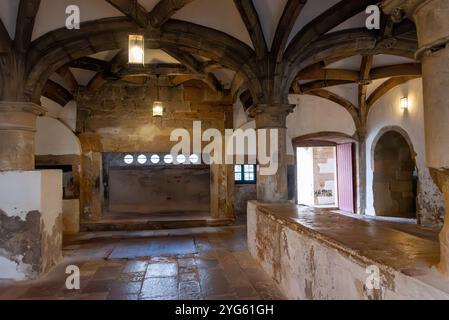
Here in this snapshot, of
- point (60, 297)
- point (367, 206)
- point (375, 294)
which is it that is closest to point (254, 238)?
point (60, 297)

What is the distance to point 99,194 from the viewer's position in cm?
691

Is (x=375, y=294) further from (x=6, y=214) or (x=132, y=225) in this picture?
(x=132, y=225)

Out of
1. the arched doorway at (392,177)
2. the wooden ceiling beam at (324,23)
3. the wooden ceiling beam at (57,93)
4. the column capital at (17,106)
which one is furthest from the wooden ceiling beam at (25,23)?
the arched doorway at (392,177)

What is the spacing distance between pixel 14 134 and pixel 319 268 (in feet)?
13.7

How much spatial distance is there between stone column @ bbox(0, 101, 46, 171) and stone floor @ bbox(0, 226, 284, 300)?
5.01 feet

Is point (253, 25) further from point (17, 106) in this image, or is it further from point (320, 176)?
point (320, 176)

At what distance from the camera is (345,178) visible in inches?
328

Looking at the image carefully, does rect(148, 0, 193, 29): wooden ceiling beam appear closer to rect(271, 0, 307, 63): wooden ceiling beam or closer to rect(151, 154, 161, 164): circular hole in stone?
rect(271, 0, 307, 63): wooden ceiling beam

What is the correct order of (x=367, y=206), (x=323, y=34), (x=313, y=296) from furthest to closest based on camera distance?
1. (x=367, y=206)
2. (x=323, y=34)
3. (x=313, y=296)

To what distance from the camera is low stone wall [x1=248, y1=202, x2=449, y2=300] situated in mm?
1418

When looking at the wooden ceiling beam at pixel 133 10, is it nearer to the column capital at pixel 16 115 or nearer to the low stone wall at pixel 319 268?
the column capital at pixel 16 115

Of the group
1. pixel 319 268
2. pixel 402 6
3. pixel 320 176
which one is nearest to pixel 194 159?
pixel 320 176

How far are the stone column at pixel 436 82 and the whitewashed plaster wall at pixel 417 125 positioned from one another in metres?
5.35

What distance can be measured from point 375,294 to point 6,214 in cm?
384
